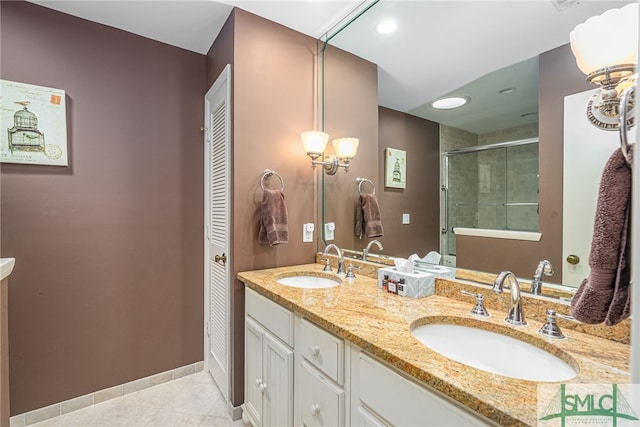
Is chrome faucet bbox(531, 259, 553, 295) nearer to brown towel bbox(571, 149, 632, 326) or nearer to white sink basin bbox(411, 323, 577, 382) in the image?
white sink basin bbox(411, 323, 577, 382)

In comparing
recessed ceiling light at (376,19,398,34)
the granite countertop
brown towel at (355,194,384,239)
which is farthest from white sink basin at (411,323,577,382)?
recessed ceiling light at (376,19,398,34)

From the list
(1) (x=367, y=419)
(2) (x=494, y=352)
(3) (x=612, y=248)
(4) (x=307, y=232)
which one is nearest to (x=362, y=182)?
(4) (x=307, y=232)

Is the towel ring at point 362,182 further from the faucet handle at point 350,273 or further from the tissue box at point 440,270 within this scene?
the tissue box at point 440,270

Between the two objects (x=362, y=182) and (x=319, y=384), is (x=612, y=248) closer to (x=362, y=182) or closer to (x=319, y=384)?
(x=319, y=384)

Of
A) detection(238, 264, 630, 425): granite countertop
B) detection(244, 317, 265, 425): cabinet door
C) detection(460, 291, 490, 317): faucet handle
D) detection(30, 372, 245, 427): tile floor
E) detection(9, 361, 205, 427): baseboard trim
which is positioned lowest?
detection(30, 372, 245, 427): tile floor

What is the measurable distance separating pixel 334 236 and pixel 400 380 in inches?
53.7

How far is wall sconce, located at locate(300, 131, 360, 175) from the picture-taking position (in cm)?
195

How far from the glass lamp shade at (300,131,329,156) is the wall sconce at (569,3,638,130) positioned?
1.28 meters

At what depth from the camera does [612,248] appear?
0.55m

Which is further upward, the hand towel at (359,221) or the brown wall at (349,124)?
the brown wall at (349,124)

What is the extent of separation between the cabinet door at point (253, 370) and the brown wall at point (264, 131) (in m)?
0.13

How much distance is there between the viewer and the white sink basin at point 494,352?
33.3 inches

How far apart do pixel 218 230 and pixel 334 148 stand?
3.28 ft

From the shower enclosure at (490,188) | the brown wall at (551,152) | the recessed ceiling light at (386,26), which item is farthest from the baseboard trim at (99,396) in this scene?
the recessed ceiling light at (386,26)
